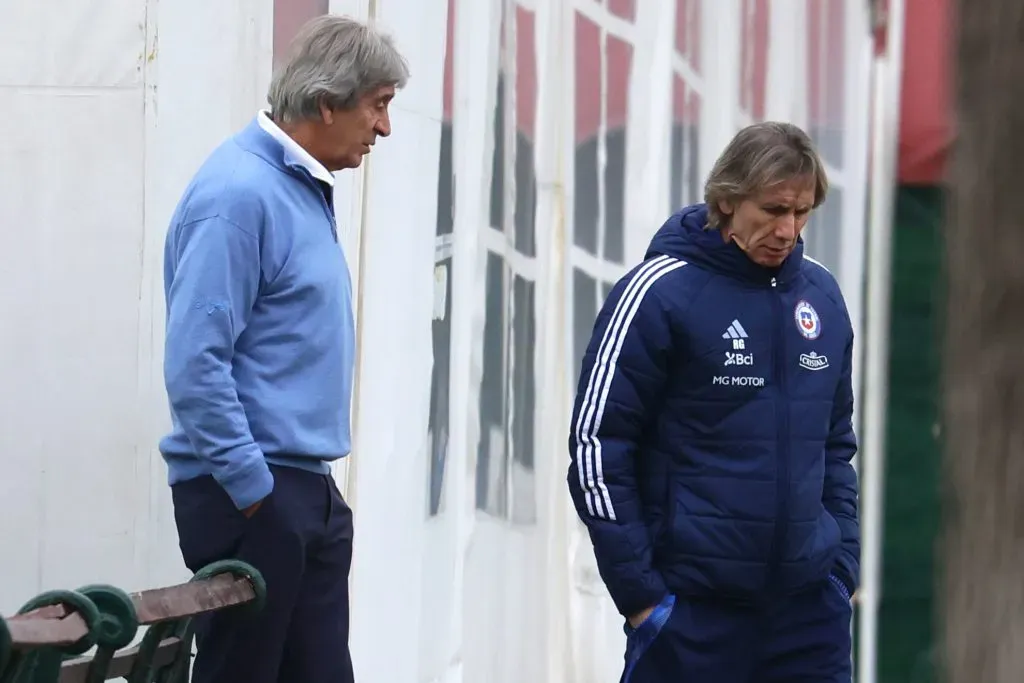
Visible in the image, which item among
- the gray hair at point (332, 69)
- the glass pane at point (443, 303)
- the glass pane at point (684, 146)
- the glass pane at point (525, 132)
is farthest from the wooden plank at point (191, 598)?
the glass pane at point (684, 146)

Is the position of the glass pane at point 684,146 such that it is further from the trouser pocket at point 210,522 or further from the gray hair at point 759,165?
the trouser pocket at point 210,522

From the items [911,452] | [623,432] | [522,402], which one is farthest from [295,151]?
[911,452]

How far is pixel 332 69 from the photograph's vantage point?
3.58 meters

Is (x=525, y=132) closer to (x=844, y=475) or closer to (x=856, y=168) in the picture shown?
(x=856, y=168)

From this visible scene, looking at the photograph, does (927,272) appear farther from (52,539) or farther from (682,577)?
(52,539)

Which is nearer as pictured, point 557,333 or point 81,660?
point 81,660

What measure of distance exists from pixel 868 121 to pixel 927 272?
457 millimetres

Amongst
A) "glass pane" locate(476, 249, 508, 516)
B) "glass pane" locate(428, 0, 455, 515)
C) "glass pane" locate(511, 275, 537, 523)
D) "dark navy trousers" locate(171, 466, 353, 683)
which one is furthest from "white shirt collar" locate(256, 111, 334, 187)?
"glass pane" locate(511, 275, 537, 523)

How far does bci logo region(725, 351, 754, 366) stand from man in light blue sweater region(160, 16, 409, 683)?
756 millimetres

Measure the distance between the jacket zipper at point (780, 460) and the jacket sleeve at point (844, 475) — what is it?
0.24m

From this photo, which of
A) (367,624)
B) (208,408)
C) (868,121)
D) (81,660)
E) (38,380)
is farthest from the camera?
(868,121)

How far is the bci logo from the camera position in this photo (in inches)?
135

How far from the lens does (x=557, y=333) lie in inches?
204

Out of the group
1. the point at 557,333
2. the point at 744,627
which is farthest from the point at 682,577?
the point at 557,333
